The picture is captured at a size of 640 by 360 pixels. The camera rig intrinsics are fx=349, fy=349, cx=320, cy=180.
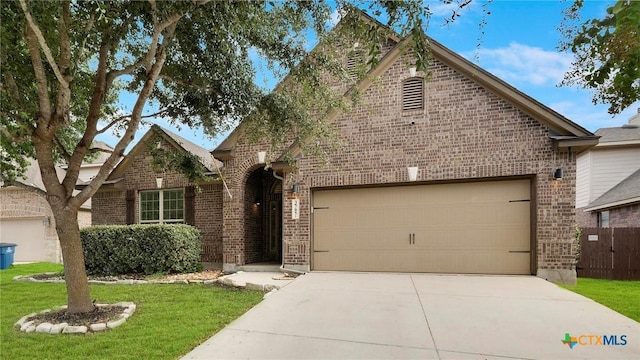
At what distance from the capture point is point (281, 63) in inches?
272

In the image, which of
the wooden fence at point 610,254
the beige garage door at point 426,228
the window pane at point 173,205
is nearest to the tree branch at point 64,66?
the beige garage door at point 426,228

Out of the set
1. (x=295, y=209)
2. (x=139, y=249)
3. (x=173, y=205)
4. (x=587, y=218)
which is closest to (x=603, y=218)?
(x=587, y=218)

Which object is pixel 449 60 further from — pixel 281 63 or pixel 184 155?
pixel 184 155

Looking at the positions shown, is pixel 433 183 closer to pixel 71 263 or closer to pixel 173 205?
pixel 71 263

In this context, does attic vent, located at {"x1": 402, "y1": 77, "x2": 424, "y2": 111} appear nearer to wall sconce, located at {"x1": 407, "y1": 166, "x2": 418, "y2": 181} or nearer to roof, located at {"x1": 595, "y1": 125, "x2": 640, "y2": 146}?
wall sconce, located at {"x1": 407, "y1": 166, "x2": 418, "y2": 181}

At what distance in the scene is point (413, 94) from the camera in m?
9.24

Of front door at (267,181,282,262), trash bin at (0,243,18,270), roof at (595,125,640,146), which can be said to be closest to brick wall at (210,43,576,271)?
front door at (267,181,282,262)

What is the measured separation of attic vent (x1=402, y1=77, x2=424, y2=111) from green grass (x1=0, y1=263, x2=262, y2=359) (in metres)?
5.99

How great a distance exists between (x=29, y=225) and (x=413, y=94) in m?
19.5

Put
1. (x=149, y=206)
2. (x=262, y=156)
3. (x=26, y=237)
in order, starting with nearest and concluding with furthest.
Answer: (x=262, y=156)
(x=149, y=206)
(x=26, y=237)

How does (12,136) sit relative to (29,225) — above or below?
above

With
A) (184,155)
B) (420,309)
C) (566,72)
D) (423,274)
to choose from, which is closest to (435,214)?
(423,274)

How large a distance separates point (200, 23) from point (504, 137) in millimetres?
7224

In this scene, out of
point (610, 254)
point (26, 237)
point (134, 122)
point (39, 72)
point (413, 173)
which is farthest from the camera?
point (26, 237)
